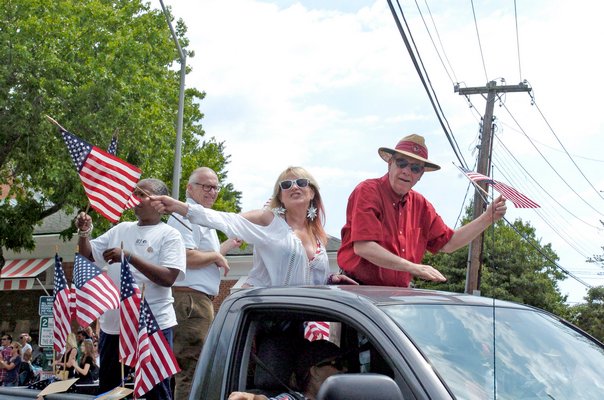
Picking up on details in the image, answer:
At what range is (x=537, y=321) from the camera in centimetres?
356

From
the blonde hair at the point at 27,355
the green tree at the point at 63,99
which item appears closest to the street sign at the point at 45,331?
the blonde hair at the point at 27,355

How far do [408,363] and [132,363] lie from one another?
8.46 ft

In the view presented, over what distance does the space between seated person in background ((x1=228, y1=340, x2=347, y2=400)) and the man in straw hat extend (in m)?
1.07

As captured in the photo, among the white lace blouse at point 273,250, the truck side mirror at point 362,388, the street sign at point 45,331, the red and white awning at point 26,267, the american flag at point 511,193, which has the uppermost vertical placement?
the red and white awning at point 26,267

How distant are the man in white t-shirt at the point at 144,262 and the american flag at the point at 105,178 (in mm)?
168

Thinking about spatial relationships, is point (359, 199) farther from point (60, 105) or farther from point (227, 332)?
point (60, 105)

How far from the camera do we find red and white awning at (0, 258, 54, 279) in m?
33.0

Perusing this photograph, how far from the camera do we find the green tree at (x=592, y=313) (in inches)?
1967

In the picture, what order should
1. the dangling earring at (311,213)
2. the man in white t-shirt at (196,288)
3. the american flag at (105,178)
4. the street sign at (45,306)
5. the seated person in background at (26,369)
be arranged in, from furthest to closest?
the seated person in background at (26,369) → the street sign at (45,306) → the man in white t-shirt at (196,288) → the american flag at (105,178) → the dangling earring at (311,213)

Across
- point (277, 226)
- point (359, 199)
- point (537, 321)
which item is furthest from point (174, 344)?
point (537, 321)

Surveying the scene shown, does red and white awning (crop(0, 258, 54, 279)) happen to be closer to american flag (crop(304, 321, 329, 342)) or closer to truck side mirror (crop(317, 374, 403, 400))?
american flag (crop(304, 321, 329, 342))

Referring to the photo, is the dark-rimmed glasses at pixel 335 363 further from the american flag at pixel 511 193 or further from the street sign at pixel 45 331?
the street sign at pixel 45 331

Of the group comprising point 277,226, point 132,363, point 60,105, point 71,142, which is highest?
point 60,105

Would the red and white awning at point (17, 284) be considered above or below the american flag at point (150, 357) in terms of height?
above
